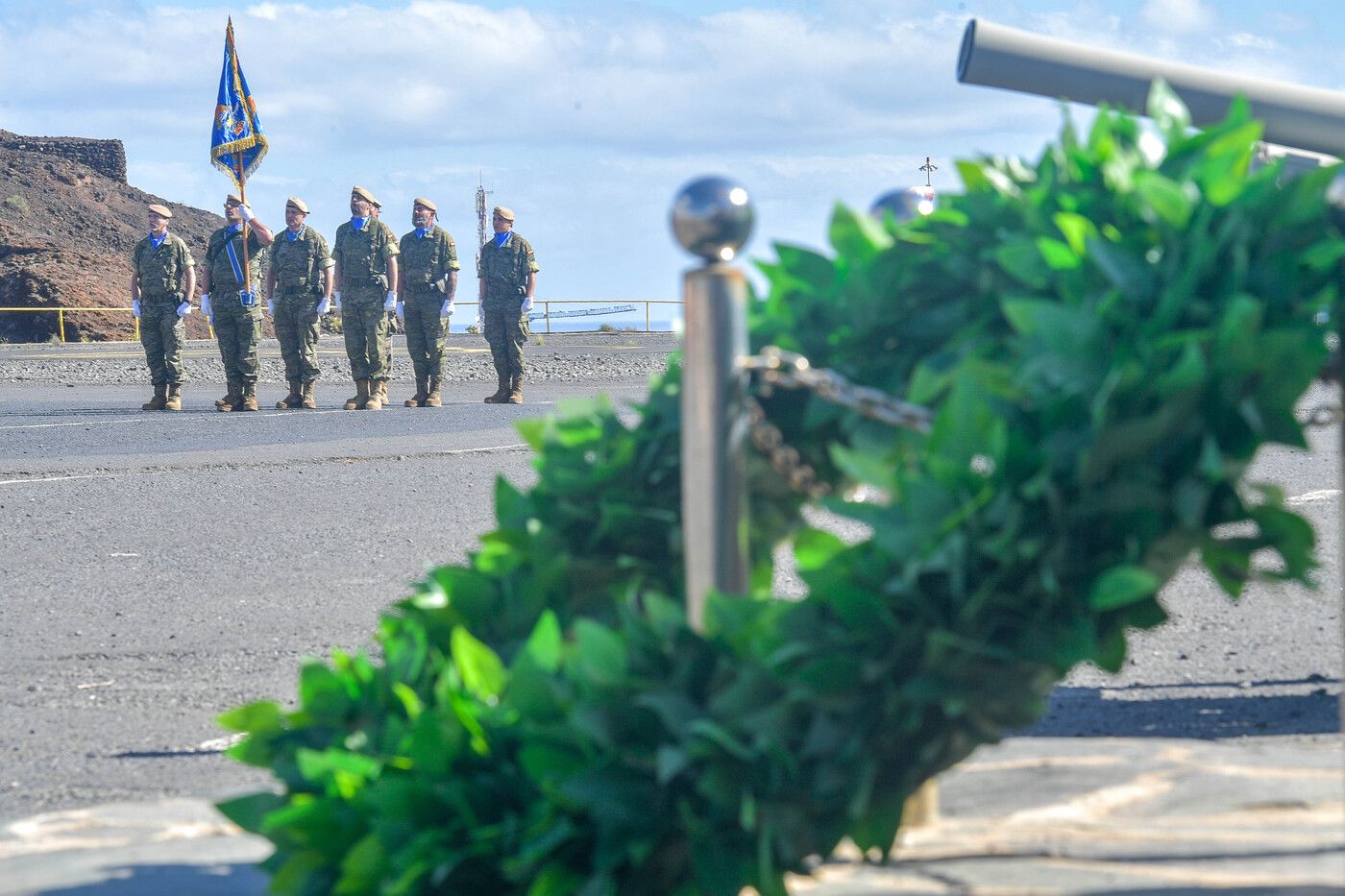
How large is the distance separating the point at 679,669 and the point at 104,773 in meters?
2.45

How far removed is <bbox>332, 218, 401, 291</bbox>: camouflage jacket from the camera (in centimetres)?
1675

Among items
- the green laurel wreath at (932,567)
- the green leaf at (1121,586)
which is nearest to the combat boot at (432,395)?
the green laurel wreath at (932,567)

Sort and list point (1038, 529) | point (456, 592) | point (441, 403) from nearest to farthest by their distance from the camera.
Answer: point (1038, 529), point (456, 592), point (441, 403)

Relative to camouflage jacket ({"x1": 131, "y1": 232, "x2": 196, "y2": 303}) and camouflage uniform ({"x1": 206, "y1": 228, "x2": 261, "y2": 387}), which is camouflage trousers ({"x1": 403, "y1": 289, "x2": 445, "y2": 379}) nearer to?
camouflage uniform ({"x1": 206, "y1": 228, "x2": 261, "y2": 387})

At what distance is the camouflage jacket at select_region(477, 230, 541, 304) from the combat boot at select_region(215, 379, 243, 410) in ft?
10.2

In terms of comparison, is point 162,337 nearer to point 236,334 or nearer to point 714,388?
point 236,334

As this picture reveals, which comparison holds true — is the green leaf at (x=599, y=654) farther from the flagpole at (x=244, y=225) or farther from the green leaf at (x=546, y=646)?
the flagpole at (x=244, y=225)

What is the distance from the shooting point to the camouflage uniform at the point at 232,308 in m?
16.2

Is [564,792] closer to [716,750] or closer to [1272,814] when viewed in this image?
[716,750]

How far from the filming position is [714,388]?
2076 mm

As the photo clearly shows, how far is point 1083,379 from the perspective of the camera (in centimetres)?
181

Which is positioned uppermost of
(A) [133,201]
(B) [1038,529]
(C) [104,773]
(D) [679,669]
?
(A) [133,201]

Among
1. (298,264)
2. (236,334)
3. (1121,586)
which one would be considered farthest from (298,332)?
(1121,586)

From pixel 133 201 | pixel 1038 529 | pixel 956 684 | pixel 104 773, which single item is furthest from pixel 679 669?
pixel 133 201
